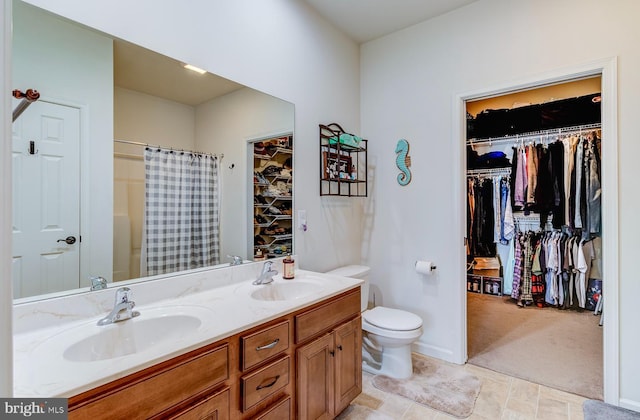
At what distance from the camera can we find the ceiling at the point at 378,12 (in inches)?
92.7

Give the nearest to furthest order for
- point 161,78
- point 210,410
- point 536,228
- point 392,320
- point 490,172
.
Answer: point 210,410
point 161,78
point 392,320
point 536,228
point 490,172

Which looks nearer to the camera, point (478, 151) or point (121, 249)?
point (121, 249)

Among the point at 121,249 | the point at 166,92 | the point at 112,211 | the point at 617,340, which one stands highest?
the point at 166,92

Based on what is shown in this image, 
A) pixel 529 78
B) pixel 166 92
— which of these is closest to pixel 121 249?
pixel 166 92

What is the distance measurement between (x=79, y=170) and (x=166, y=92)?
1.85ft

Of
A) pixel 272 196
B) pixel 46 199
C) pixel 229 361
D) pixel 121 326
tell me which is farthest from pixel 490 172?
pixel 46 199

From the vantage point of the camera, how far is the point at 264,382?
1270 mm

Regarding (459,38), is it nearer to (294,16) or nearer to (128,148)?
(294,16)

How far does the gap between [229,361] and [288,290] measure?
2.49ft

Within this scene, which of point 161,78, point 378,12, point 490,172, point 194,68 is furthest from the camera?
point 490,172

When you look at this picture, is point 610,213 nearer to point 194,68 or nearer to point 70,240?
point 194,68

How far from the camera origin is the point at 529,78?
216cm

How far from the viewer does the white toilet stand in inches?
84.5

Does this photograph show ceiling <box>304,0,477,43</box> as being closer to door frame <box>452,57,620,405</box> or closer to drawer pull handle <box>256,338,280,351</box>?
door frame <box>452,57,620,405</box>
